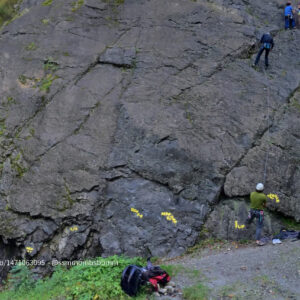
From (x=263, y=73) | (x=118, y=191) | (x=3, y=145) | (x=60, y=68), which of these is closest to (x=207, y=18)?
(x=263, y=73)

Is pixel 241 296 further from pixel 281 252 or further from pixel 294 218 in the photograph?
pixel 294 218

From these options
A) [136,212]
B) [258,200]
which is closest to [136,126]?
[136,212]

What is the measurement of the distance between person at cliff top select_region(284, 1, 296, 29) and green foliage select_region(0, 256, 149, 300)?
38.3 feet

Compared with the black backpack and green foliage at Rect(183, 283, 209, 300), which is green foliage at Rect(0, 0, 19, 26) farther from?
green foliage at Rect(183, 283, 209, 300)

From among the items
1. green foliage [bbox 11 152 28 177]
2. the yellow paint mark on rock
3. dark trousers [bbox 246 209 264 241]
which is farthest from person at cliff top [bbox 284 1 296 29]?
the yellow paint mark on rock

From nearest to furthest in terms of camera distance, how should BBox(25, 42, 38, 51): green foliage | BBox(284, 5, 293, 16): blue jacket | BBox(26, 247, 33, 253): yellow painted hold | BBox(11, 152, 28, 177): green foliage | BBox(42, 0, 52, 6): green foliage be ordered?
BBox(26, 247, 33, 253): yellow painted hold < BBox(11, 152, 28, 177): green foliage < BBox(25, 42, 38, 51): green foliage < BBox(284, 5, 293, 16): blue jacket < BBox(42, 0, 52, 6): green foliage

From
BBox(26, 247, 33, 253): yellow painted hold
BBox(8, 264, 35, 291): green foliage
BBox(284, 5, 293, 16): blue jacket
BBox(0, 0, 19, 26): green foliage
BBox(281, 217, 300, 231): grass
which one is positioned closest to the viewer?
BBox(8, 264, 35, 291): green foliage

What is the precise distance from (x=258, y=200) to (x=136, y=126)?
4.45 meters

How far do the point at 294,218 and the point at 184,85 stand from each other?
18.6ft

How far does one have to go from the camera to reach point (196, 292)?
704 cm

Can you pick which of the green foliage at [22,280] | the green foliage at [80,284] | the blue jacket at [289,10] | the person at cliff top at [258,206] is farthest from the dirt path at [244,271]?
the blue jacket at [289,10]

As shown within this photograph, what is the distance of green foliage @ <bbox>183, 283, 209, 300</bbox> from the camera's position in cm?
691

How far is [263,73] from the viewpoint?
12.5 metres

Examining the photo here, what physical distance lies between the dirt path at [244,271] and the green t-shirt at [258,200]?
1.08 metres
